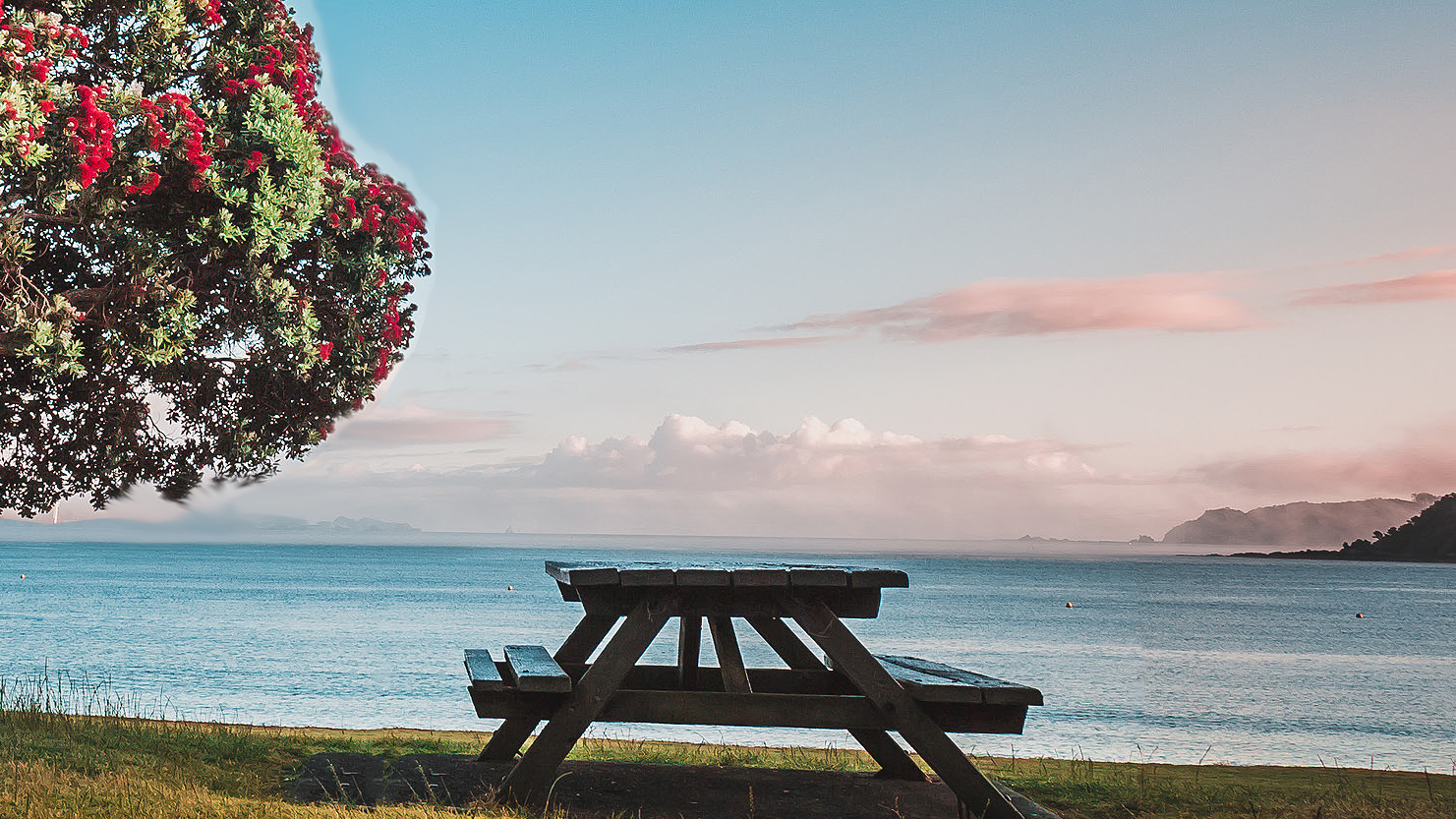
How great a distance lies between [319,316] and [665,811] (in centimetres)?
496

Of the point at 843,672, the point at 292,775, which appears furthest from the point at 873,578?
the point at 292,775

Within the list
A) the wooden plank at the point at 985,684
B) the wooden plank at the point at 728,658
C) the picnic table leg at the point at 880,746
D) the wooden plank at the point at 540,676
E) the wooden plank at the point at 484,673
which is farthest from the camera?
the picnic table leg at the point at 880,746

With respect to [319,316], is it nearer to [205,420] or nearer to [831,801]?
[205,420]

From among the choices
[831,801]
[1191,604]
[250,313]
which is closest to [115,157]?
[250,313]

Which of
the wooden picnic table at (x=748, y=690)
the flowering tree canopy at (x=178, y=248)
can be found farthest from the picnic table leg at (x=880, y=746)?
the flowering tree canopy at (x=178, y=248)

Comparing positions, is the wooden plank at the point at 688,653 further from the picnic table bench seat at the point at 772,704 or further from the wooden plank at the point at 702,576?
the wooden plank at the point at 702,576

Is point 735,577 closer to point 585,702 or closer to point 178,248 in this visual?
point 585,702

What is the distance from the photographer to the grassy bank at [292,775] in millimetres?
5645

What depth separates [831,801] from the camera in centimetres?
682

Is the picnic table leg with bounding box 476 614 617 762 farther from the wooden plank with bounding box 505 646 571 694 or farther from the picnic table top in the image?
the picnic table top

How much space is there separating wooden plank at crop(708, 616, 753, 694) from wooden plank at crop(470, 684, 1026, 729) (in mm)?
158

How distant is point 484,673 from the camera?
6.37m

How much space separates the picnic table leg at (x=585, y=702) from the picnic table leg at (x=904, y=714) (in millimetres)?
893

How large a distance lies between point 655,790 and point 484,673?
1.51 m
